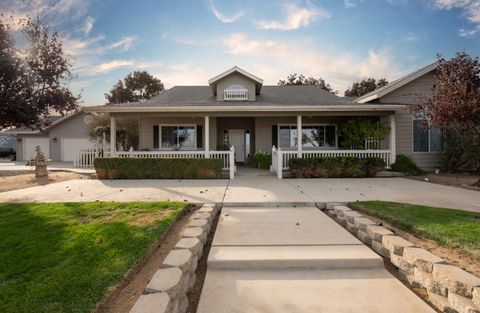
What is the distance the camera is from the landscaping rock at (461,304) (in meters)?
2.07

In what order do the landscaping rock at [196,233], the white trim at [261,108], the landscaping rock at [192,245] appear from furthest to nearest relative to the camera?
the white trim at [261,108], the landscaping rock at [196,233], the landscaping rock at [192,245]

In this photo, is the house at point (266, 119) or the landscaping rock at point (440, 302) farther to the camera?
the house at point (266, 119)

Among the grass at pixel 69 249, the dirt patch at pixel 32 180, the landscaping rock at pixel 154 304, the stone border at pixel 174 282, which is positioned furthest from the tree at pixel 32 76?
the landscaping rock at pixel 154 304

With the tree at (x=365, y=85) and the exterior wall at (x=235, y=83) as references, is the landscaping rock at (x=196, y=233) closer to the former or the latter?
the exterior wall at (x=235, y=83)

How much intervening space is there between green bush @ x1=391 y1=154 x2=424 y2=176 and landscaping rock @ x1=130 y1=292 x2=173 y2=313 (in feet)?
41.5

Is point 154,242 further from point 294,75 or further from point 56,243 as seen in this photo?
point 294,75

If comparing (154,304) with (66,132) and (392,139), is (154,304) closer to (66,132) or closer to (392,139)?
(392,139)

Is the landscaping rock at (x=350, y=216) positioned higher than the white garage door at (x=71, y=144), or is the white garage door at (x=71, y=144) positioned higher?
the white garage door at (x=71, y=144)

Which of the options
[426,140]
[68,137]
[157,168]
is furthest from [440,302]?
[68,137]

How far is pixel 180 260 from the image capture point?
2.66 meters

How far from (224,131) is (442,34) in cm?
1323

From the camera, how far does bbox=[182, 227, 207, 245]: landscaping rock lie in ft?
11.5

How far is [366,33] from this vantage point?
42.4ft

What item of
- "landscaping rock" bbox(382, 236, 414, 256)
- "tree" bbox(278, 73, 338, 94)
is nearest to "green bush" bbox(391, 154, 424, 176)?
"landscaping rock" bbox(382, 236, 414, 256)
